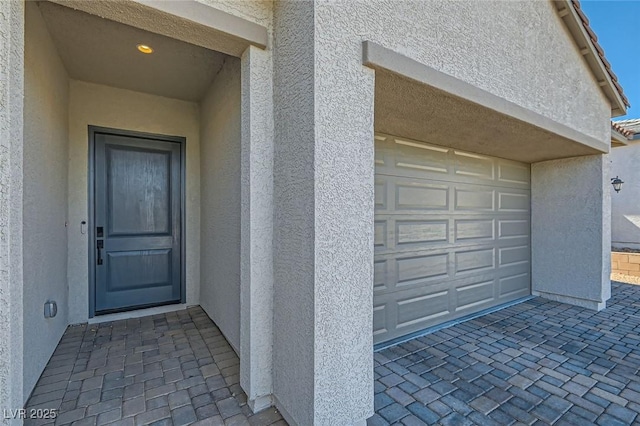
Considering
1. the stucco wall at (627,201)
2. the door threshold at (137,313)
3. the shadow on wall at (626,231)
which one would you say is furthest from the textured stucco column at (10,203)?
the shadow on wall at (626,231)

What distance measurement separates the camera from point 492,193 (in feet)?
17.5

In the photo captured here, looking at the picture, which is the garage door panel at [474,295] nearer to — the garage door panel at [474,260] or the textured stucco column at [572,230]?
the garage door panel at [474,260]

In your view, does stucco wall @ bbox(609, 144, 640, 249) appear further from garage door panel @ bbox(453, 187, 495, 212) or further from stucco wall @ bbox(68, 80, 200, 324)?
stucco wall @ bbox(68, 80, 200, 324)

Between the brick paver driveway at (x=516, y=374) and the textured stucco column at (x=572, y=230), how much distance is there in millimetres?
785

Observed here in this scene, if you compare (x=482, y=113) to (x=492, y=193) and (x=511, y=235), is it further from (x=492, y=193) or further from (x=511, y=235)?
(x=511, y=235)

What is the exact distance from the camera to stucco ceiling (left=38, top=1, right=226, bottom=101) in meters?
2.93

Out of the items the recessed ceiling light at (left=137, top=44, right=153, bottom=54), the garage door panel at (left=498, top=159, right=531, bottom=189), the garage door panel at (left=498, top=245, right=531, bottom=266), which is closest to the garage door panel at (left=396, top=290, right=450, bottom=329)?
the garage door panel at (left=498, top=245, right=531, bottom=266)

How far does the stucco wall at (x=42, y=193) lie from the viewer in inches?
102

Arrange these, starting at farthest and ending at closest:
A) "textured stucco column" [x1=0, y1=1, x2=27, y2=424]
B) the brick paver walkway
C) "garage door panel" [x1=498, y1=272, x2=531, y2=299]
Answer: "garage door panel" [x1=498, y1=272, x2=531, y2=299], the brick paver walkway, "textured stucco column" [x1=0, y1=1, x2=27, y2=424]

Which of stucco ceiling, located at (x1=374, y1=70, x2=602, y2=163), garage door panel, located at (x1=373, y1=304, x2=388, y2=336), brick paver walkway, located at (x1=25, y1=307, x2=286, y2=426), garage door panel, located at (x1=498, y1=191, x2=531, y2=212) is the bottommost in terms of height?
brick paver walkway, located at (x1=25, y1=307, x2=286, y2=426)

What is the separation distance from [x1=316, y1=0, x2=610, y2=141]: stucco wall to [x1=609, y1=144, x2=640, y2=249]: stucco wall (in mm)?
7557

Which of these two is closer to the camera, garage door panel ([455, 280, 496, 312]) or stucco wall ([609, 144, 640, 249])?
garage door panel ([455, 280, 496, 312])

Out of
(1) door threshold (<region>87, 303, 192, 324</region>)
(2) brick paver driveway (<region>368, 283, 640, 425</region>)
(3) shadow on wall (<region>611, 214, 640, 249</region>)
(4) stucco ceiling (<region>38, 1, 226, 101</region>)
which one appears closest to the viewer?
(2) brick paver driveway (<region>368, 283, 640, 425</region>)

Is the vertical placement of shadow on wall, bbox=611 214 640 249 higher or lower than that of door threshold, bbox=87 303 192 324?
higher
